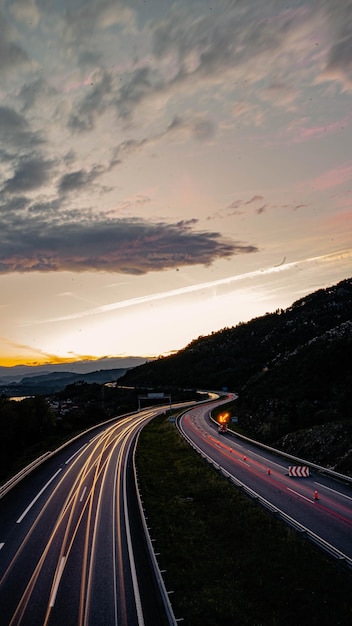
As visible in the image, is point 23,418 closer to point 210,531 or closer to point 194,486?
point 194,486

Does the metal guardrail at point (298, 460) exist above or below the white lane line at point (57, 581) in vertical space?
below

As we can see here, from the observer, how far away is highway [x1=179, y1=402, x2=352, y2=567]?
74.8ft

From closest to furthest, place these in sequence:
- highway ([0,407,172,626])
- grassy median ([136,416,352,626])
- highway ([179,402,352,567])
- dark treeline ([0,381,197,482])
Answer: highway ([0,407,172,626])
grassy median ([136,416,352,626])
highway ([179,402,352,567])
dark treeline ([0,381,197,482])

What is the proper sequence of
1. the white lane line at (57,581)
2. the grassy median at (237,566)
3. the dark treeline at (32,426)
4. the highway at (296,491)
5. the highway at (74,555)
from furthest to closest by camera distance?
the dark treeline at (32,426) < the highway at (296,491) < the white lane line at (57,581) < the grassy median at (237,566) < the highway at (74,555)

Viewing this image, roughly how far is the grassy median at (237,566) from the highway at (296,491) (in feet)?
4.22

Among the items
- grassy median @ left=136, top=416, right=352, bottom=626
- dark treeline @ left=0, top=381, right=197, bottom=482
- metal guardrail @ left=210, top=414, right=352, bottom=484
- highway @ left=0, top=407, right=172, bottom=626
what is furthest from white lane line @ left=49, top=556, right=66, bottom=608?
dark treeline @ left=0, top=381, right=197, bottom=482

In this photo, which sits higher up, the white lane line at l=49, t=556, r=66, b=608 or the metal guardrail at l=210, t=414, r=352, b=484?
the white lane line at l=49, t=556, r=66, b=608

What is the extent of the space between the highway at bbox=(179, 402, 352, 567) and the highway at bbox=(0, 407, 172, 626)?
10177 millimetres

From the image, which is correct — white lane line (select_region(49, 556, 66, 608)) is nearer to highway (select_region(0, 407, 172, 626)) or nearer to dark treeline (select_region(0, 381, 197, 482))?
highway (select_region(0, 407, 172, 626))

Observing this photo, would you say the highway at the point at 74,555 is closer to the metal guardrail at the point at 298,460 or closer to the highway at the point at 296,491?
the highway at the point at 296,491

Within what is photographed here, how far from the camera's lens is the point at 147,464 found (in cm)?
4853

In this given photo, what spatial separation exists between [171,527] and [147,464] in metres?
22.7

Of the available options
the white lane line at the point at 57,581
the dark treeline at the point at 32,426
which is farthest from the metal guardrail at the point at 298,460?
the dark treeline at the point at 32,426

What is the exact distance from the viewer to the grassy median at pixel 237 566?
15.9 m
